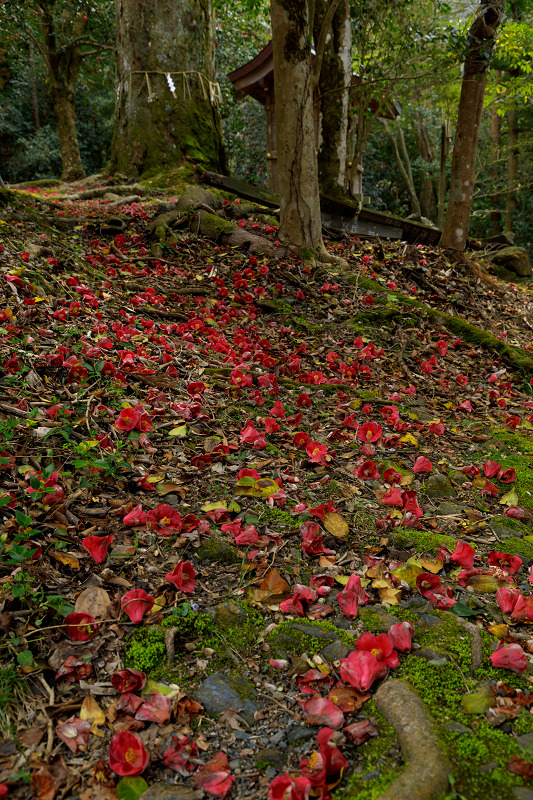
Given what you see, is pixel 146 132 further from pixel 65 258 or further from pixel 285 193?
pixel 65 258

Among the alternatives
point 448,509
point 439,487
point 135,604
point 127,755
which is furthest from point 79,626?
point 439,487

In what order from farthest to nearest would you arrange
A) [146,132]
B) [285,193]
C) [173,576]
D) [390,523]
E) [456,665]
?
1. [146,132]
2. [285,193]
3. [390,523]
4. [173,576]
5. [456,665]

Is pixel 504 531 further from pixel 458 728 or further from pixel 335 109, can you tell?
pixel 335 109

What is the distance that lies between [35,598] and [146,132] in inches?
337

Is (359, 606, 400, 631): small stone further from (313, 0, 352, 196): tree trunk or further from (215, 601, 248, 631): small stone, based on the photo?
(313, 0, 352, 196): tree trunk

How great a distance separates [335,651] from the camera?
5.29 feet

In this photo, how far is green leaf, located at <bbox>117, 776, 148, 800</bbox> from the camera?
3.88 feet

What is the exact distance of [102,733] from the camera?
4.40 feet

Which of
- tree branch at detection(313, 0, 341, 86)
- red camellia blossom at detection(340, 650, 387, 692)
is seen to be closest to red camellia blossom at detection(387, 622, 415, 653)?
red camellia blossom at detection(340, 650, 387, 692)

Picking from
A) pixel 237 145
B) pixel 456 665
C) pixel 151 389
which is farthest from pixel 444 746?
pixel 237 145

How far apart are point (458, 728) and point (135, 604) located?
0.99 meters

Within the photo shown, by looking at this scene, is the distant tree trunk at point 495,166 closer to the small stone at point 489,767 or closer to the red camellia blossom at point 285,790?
the small stone at point 489,767

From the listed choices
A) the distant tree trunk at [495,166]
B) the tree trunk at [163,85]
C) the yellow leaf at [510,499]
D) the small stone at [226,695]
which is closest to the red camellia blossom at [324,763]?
the small stone at [226,695]

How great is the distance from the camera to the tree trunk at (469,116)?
21.3 ft
